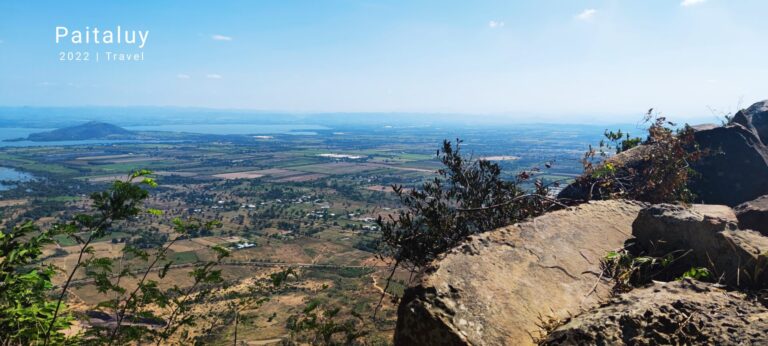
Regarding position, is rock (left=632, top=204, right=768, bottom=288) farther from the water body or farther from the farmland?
the water body

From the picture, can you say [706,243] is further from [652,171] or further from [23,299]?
[23,299]

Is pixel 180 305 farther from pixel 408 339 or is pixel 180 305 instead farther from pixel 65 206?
pixel 65 206

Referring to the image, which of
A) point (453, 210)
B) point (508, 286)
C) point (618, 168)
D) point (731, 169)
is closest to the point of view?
point (508, 286)

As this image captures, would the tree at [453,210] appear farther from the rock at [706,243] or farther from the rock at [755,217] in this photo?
the rock at [755,217]

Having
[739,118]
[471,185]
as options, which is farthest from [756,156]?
[471,185]

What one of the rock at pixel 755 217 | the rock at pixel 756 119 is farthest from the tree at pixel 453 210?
the rock at pixel 756 119

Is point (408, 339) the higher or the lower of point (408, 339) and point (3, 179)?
the higher

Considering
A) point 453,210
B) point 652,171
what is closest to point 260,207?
point 652,171

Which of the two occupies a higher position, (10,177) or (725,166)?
(725,166)

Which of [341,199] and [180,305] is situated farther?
[341,199]
